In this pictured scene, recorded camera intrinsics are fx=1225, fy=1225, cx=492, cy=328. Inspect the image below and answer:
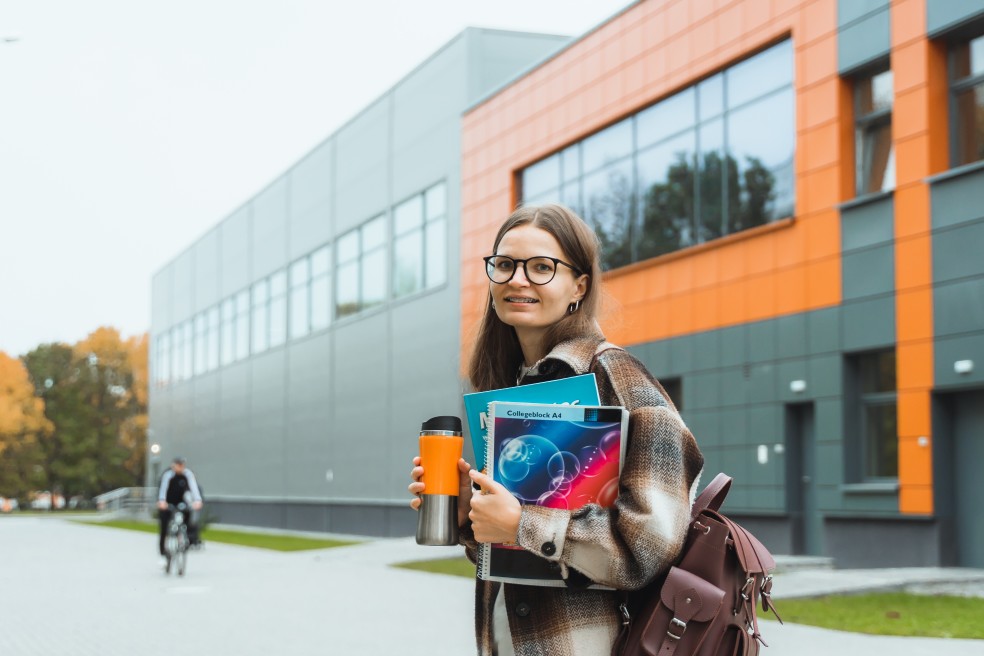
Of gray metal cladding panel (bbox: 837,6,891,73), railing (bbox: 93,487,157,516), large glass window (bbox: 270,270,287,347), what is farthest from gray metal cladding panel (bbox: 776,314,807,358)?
railing (bbox: 93,487,157,516)

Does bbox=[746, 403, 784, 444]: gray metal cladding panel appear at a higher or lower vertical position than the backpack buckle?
higher

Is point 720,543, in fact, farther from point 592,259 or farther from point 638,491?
point 592,259

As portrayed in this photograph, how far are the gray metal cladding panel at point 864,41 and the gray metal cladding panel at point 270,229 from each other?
96.3ft

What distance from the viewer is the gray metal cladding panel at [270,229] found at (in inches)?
1762

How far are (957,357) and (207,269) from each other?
43840 millimetres

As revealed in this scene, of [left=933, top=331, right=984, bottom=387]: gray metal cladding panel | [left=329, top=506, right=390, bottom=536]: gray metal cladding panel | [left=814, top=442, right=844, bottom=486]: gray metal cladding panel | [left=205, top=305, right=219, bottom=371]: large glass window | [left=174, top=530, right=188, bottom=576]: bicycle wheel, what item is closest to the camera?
[left=933, top=331, right=984, bottom=387]: gray metal cladding panel

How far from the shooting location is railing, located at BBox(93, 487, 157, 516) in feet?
200

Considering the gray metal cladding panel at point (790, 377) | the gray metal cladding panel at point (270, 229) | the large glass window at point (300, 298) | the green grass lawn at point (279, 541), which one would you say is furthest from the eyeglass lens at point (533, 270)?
the gray metal cladding panel at point (270, 229)

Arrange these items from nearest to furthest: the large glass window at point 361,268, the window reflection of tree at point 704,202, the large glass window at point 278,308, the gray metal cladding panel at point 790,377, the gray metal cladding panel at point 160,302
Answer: the gray metal cladding panel at point 790,377 < the window reflection of tree at point 704,202 < the large glass window at point 361,268 < the large glass window at point 278,308 < the gray metal cladding panel at point 160,302

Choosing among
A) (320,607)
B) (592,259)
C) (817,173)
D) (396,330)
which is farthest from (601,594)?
(396,330)

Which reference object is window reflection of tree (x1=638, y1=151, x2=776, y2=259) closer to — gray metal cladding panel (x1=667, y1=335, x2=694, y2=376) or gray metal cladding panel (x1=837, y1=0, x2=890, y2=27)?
gray metal cladding panel (x1=667, y1=335, x2=694, y2=376)

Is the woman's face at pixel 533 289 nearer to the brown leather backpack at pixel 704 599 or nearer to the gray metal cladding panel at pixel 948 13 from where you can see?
the brown leather backpack at pixel 704 599

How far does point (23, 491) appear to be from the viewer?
286 ft

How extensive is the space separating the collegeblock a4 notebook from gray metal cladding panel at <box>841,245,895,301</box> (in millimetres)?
15311
